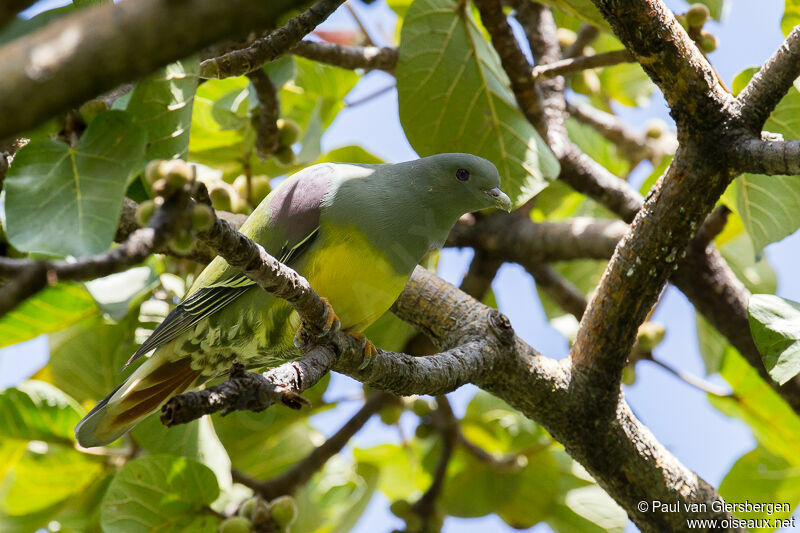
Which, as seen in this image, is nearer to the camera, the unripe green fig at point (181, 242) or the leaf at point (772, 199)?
the unripe green fig at point (181, 242)

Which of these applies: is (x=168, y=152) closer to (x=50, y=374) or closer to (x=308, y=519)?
(x=50, y=374)

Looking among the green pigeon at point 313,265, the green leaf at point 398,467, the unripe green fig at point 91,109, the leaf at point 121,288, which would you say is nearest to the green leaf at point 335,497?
the green leaf at point 398,467

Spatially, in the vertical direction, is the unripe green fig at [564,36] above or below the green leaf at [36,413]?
above

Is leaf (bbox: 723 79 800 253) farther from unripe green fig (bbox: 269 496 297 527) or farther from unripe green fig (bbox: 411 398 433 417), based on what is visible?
unripe green fig (bbox: 269 496 297 527)

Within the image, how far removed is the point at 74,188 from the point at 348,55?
148 centimetres

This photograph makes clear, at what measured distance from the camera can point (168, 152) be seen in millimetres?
1911

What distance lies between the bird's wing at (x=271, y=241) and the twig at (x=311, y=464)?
915 mm

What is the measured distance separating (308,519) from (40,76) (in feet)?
9.22

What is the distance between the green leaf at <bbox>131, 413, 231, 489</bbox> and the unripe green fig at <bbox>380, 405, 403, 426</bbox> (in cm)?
94

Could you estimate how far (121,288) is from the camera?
2.54m

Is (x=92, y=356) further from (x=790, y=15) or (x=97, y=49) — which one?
(x=790, y=15)

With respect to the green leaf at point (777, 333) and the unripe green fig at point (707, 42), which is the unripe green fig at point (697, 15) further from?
the green leaf at point (777, 333)

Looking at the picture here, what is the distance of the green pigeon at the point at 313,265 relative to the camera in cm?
211

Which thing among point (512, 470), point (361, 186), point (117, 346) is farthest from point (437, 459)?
point (361, 186)
